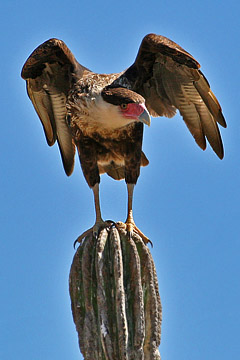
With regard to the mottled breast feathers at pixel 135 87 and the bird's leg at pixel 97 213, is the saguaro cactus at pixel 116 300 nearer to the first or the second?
the bird's leg at pixel 97 213

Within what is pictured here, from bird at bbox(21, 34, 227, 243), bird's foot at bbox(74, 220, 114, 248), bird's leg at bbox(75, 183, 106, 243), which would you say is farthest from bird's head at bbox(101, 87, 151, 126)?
bird's foot at bbox(74, 220, 114, 248)

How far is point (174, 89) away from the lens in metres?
8.93

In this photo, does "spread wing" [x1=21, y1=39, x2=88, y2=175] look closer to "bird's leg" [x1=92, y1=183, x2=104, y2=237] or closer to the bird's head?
the bird's head

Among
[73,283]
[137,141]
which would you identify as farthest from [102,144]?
[73,283]

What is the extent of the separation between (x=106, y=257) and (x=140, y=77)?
3030 millimetres

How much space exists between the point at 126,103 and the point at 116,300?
8.05 feet

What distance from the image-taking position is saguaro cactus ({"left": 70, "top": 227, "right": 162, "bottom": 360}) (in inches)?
237

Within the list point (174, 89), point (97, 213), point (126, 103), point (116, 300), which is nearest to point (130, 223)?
point (97, 213)

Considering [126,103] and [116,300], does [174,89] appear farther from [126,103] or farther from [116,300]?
[116,300]

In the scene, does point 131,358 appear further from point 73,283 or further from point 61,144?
point 61,144

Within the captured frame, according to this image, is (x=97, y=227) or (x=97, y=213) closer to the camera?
(x=97, y=227)

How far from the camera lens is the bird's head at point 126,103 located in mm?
7859

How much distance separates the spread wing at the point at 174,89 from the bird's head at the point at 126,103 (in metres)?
0.59

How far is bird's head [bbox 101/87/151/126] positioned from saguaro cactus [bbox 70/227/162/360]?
174cm
